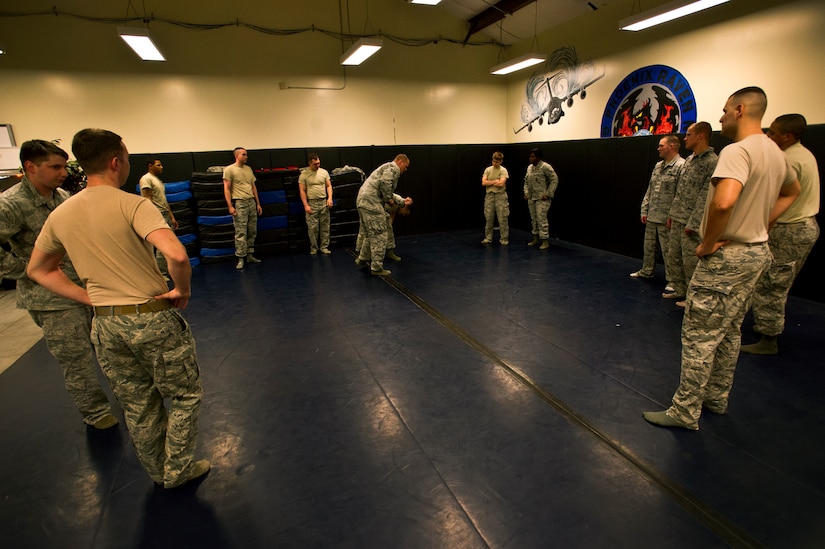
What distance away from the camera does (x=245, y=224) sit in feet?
21.7

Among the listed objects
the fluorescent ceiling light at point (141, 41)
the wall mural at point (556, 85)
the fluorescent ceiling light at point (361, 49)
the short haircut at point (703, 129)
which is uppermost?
the fluorescent ceiling light at point (361, 49)

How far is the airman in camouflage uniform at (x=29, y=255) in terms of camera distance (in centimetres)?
235

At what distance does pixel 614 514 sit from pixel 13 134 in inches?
351

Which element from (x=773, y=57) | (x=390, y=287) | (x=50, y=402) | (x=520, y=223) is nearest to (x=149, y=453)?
(x=50, y=402)

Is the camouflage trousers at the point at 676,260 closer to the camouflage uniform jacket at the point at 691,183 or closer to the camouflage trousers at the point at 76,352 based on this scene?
the camouflage uniform jacket at the point at 691,183

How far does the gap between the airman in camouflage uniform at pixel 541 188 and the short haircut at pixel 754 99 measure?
474 cm

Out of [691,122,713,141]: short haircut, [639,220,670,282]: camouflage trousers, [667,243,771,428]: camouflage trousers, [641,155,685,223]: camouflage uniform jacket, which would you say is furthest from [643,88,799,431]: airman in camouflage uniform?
[639,220,670,282]: camouflage trousers

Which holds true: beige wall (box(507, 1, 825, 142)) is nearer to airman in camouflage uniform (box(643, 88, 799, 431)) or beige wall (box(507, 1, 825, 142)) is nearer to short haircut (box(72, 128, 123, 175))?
airman in camouflage uniform (box(643, 88, 799, 431))

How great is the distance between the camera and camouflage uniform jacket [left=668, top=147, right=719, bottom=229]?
4.09 metres

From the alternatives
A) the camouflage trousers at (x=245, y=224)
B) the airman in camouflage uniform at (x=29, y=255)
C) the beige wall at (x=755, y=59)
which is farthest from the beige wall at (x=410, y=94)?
the airman in camouflage uniform at (x=29, y=255)

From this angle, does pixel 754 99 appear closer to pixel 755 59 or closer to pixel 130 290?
pixel 130 290

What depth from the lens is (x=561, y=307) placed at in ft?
14.8

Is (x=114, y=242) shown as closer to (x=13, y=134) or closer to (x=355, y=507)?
(x=355, y=507)

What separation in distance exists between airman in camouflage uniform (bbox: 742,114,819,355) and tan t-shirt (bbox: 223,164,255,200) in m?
6.21
